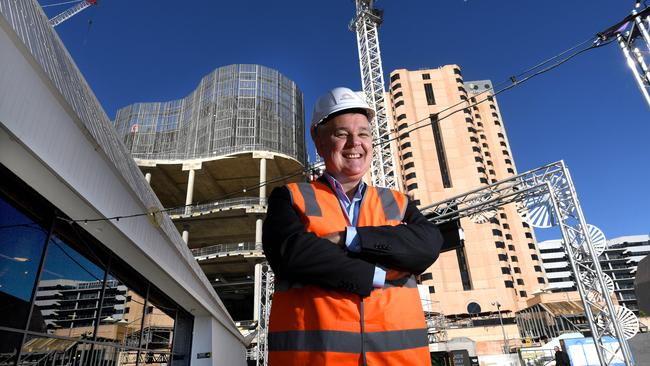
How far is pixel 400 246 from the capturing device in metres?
1.27

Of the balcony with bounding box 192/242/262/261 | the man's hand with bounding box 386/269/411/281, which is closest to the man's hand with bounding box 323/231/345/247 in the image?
the man's hand with bounding box 386/269/411/281

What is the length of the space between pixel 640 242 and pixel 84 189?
131 meters

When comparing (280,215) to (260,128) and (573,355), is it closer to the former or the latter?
(573,355)

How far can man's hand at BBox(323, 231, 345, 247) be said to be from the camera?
4.16 ft

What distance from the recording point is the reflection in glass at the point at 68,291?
5.13m

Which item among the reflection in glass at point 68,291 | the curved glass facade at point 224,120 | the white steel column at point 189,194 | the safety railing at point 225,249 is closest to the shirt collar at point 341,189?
the reflection in glass at point 68,291

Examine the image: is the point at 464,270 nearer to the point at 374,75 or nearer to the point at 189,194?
the point at 374,75

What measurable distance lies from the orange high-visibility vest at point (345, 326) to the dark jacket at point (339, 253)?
0.05m

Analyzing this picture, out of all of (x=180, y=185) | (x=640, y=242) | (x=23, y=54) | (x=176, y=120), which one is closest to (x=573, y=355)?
(x=23, y=54)

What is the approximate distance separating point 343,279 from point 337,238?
163 mm

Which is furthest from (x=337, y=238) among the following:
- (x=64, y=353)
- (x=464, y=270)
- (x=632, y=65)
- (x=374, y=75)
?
(x=464, y=270)

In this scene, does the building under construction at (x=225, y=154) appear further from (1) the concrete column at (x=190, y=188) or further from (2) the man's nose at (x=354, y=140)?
(2) the man's nose at (x=354, y=140)

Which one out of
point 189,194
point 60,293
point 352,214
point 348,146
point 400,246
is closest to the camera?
point 400,246

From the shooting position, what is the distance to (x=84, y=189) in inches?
180
